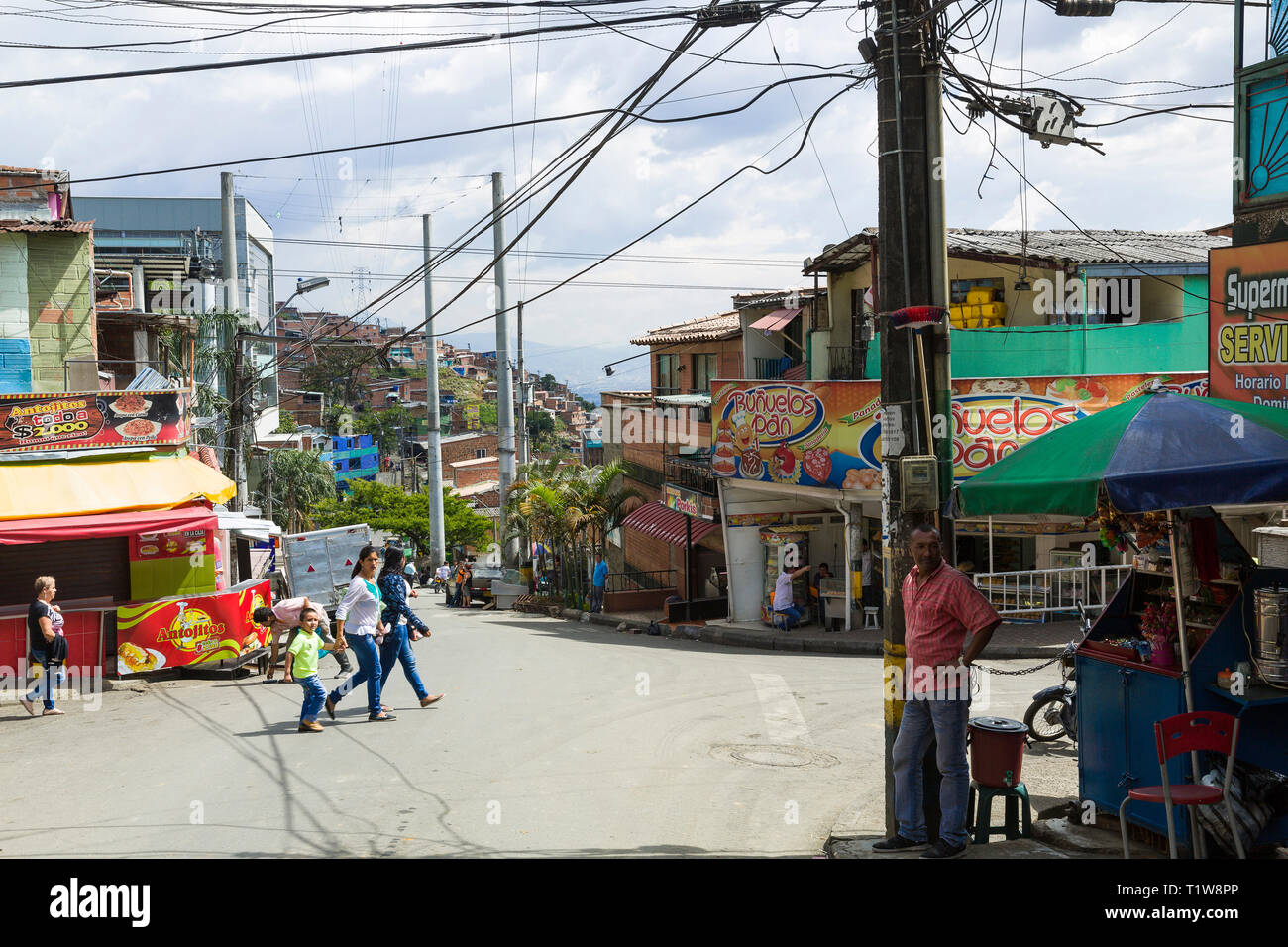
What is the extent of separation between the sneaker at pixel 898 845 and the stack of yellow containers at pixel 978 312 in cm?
1691

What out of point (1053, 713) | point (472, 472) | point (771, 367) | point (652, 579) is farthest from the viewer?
point (472, 472)

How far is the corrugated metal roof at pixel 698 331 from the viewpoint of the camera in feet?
111

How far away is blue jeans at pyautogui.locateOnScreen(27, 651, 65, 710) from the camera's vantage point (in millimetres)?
13070

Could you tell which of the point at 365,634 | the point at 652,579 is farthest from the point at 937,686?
the point at 652,579

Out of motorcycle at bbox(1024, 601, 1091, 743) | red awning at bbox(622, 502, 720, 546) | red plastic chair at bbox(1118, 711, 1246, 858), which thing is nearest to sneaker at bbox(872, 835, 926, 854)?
red plastic chair at bbox(1118, 711, 1246, 858)

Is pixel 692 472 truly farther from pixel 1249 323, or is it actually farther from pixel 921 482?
pixel 921 482

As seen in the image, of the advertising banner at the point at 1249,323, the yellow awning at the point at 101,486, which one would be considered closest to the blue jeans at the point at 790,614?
the yellow awning at the point at 101,486

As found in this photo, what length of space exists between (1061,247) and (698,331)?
49.5 feet

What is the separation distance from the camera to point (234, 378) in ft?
84.4

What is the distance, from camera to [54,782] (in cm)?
969

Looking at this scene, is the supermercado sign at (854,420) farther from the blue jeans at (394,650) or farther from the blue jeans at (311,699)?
the blue jeans at (311,699)
